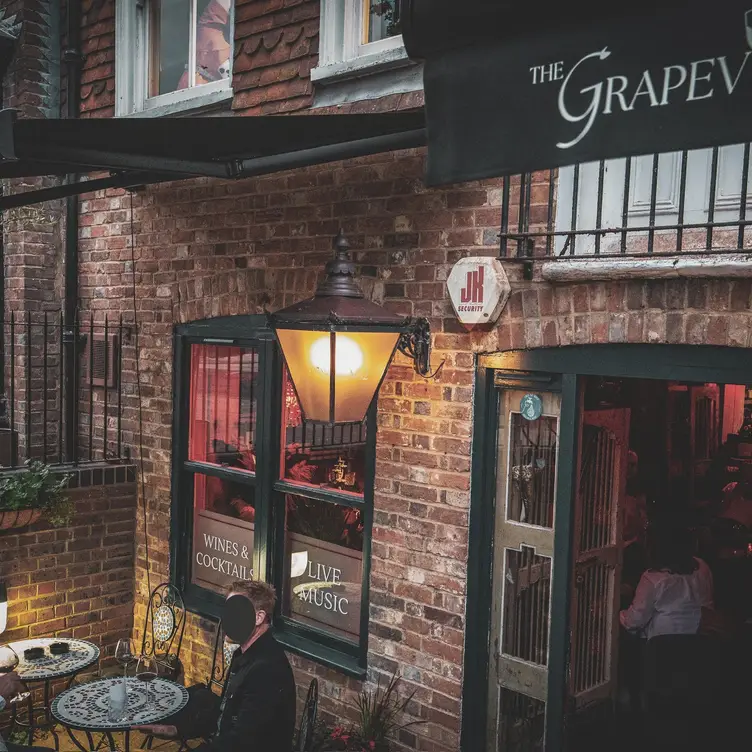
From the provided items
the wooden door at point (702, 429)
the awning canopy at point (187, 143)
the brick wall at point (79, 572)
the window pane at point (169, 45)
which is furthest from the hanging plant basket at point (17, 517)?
the wooden door at point (702, 429)

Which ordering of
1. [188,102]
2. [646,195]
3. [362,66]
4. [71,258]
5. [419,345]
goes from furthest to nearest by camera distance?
[71,258]
[188,102]
[362,66]
[419,345]
[646,195]

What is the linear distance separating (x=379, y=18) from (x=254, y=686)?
12.2 feet

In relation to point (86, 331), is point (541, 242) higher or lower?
higher

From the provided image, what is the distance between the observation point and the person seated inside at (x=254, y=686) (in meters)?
4.13

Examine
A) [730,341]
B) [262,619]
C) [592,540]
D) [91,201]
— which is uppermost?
[91,201]

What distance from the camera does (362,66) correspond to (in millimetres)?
5031

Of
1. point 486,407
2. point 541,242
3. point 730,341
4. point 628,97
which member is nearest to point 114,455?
point 486,407

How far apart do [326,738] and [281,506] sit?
4.74 feet

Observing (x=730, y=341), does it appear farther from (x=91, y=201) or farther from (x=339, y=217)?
(x=91, y=201)

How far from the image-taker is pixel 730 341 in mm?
3570

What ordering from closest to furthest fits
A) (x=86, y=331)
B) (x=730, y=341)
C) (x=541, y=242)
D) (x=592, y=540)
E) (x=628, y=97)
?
(x=628, y=97)
(x=730, y=341)
(x=541, y=242)
(x=592, y=540)
(x=86, y=331)

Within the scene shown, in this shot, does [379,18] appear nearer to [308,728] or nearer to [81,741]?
[308,728]

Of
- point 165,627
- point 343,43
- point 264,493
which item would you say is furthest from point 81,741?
point 343,43

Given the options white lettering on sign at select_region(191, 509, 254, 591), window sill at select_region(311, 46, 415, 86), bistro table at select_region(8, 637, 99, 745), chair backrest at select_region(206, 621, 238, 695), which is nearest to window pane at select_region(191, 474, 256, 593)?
white lettering on sign at select_region(191, 509, 254, 591)
